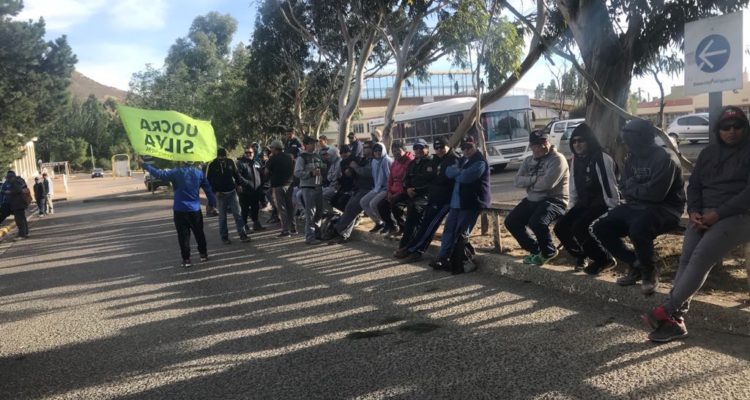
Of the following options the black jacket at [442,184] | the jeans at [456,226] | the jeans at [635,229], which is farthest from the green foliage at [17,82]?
the jeans at [635,229]

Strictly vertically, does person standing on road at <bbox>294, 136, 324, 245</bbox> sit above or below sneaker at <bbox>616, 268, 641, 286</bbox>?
above

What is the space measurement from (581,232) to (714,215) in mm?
1652

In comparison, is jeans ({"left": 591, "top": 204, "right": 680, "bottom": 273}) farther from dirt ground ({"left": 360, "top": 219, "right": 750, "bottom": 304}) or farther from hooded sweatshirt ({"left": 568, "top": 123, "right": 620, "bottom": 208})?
dirt ground ({"left": 360, "top": 219, "right": 750, "bottom": 304})

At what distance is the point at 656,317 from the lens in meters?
4.35

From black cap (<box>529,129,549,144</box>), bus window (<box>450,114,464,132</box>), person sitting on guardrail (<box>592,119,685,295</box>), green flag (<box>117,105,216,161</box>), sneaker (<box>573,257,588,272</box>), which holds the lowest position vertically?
sneaker (<box>573,257,588,272</box>)

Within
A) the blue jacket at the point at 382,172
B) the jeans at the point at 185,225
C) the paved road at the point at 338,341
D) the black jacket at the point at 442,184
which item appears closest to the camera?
the paved road at the point at 338,341

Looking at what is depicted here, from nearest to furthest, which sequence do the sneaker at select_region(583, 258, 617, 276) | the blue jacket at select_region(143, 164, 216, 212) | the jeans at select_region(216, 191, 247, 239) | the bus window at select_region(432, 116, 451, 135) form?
the sneaker at select_region(583, 258, 617, 276) < the blue jacket at select_region(143, 164, 216, 212) < the jeans at select_region(216, 191, 247, 239) < the bus window at select_region(432, 116, 451, 135)

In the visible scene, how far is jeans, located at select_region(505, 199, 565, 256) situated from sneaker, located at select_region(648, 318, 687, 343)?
2051 millimetres

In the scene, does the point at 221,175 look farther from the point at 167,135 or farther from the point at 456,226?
the point at 456,226

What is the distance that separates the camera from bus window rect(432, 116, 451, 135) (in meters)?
24.5

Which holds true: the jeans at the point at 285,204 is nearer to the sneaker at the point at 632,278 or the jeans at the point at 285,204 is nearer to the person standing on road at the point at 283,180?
the person standing on road at the point at 283,180

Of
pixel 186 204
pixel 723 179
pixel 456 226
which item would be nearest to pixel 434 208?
pixel 456 226

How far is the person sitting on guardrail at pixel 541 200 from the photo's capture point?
20.9 feet

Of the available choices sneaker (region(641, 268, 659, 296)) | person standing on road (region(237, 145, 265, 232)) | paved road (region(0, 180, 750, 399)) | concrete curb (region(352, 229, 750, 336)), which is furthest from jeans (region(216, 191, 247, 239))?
sneaker (region(641, 268, 659, 296))
